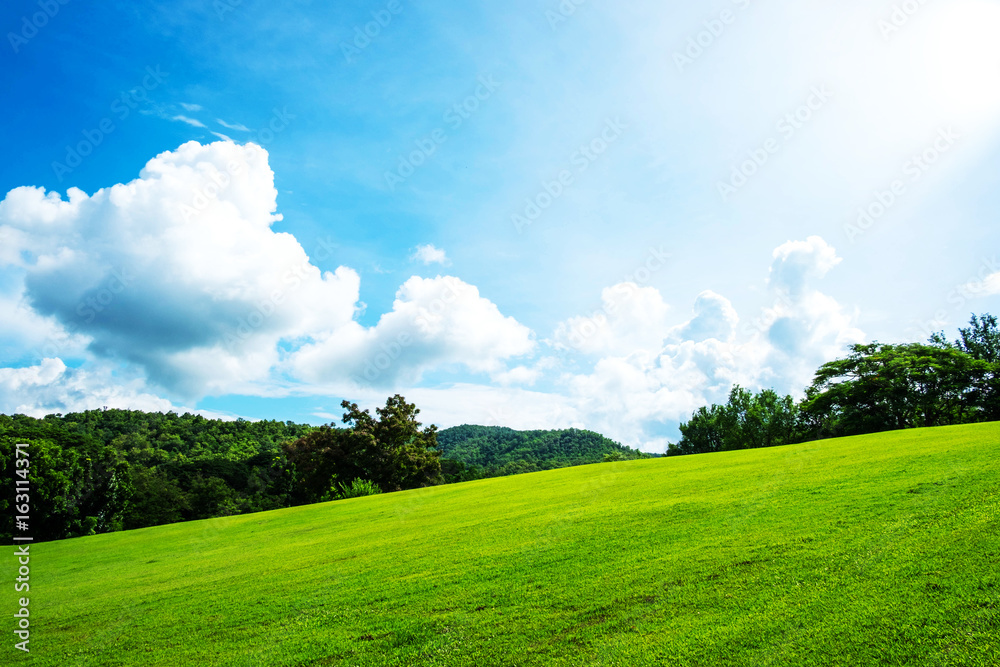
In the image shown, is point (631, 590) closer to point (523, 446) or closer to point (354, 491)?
point (354, 491)

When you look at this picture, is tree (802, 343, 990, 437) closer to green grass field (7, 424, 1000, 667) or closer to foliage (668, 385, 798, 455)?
foliage (668, 385, 798, 455)

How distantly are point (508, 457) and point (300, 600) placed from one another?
128m

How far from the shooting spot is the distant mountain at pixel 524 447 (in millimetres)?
120562

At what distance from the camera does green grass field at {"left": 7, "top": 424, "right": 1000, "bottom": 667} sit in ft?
16.1

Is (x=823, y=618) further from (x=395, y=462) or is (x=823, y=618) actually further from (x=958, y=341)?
(x=958, y=341)

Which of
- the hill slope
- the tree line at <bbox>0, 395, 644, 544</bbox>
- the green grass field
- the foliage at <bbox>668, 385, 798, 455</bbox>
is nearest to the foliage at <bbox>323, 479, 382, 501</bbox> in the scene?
the tree line at <bbox>0, 395, 644, 544</bbox>

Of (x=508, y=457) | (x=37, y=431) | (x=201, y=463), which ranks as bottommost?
(x=508, y=457)

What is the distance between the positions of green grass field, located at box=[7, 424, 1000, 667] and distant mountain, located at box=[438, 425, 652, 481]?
288ft

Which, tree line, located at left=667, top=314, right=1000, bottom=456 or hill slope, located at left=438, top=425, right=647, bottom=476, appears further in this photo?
hill slope, located at left=438, top=425, right=647, bottom=476

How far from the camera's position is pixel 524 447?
155 metres

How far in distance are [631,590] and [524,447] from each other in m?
152

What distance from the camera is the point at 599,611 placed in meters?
6.18

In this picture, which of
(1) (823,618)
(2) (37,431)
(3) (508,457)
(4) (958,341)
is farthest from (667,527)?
(3) (508,457)

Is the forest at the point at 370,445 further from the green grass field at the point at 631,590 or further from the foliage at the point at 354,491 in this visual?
the green grass field at the point at 631,590
